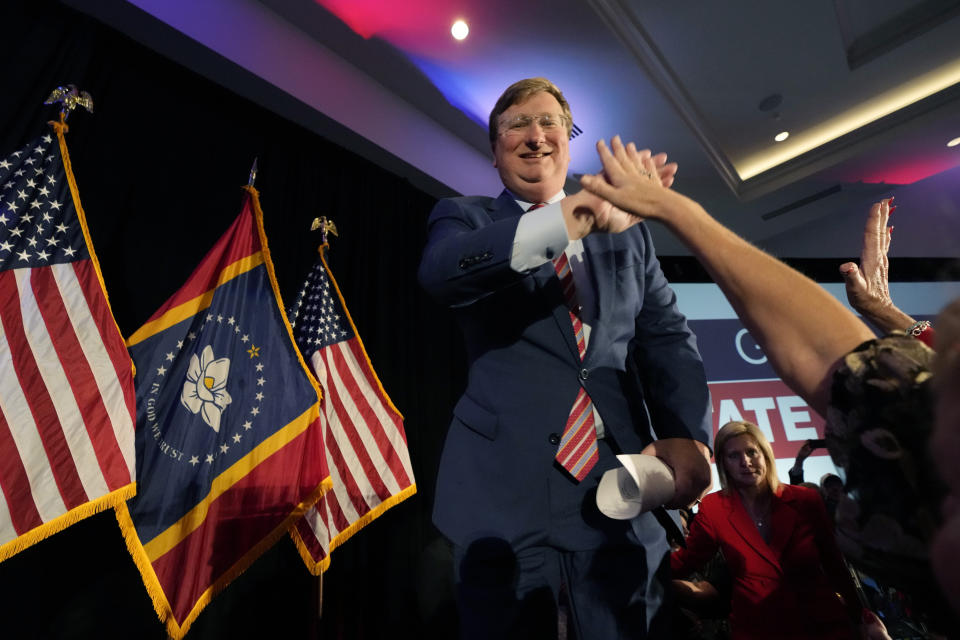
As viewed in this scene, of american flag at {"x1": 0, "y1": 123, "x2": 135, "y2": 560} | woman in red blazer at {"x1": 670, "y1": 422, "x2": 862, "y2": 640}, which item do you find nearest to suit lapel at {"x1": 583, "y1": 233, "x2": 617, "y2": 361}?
woman in red blazer at {"x1": 670, "y1": 422, "x2": 862, "y2": 640}

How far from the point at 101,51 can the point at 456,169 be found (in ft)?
9.29

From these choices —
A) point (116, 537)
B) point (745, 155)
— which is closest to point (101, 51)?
point (116, 537)

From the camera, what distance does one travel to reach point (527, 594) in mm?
829

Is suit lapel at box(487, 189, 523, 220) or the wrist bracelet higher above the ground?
suit lapel at box(487, 189, 523, 220)

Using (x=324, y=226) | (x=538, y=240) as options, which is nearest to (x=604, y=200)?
(x=538, y=240)

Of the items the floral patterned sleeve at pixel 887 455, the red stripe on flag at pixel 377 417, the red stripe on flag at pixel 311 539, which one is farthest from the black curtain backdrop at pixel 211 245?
the floral patterned sleeve at pixel 887 455

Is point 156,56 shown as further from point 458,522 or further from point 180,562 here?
point 458,522

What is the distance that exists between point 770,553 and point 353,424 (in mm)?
2311

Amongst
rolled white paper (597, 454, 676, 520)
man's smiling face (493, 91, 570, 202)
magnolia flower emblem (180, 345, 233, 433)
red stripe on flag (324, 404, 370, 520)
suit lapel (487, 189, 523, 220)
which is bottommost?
red stripe on flag (324, 404, 370, 520)

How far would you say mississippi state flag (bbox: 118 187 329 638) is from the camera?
216cm

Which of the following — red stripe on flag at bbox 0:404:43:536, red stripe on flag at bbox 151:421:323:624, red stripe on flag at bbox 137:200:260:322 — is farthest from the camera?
red stripe on flag at bbox 137:200:260:322

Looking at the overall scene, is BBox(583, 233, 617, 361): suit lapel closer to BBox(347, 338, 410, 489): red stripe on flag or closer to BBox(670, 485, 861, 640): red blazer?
BBox(670, 485, 861, 640): red blazer

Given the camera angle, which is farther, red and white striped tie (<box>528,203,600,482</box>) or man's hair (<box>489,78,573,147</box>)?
man's hair (<box>489,78,573,147</box>)

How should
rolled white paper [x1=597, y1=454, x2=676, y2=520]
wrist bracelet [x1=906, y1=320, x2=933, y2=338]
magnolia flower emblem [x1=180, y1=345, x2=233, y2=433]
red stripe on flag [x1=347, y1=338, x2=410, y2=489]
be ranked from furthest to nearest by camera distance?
1. red stripe on flag [x1=347, y1=338, x2=410, y2=489]
2. magnolia flower emblem [x1=180, y1=345, x2=233, y2=433]
3. wrist bracelet [x1=906, y1=320, x2=933, y2=338]
4. rolled white paper [x1=597, y1=454, x2=676, y2=520]
